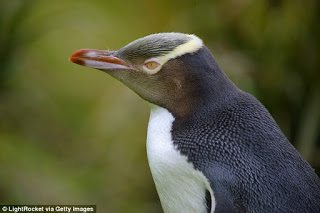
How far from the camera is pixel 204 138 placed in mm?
1817

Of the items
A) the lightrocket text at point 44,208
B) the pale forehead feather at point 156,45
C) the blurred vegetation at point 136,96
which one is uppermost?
the pale forehead feather at point 156,45

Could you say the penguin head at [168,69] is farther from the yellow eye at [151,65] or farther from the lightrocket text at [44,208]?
the lightrocket text at [44,208]

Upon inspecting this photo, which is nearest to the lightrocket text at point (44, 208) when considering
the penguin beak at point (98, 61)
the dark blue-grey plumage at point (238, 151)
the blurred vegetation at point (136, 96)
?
the blurred vegetation at point (136, 96)

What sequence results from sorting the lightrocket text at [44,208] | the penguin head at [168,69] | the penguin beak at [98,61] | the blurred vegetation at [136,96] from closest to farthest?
the penguin head at [168,69], the penguin beak at [98,61], the lightrocket text at [44,208], the blurred vegetation at [136,96]

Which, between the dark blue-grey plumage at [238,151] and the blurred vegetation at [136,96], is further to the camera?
the blurred vegetation at [136,96]

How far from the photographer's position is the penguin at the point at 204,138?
1.71 metres

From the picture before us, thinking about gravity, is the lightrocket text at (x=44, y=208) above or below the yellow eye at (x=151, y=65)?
below

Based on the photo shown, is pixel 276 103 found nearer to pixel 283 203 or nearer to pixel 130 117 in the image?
pixel 130 117

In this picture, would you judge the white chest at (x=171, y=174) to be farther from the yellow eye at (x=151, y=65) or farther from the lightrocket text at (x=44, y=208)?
the lightrocket text at (x=44, y=208)

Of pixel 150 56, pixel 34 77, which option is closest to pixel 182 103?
pixel 150 56

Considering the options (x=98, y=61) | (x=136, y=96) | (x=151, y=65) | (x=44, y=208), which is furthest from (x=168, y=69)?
(x=44, y=208)

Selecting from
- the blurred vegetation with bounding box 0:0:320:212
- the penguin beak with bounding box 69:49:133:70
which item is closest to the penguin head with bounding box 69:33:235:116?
the penguin beak with bounding box 69:49:133:70

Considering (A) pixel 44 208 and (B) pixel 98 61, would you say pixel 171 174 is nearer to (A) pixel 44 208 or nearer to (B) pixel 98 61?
(B) pixel 98 61

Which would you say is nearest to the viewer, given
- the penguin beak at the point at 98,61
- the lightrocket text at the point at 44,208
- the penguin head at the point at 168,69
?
the penguin head at the point at 168,69
